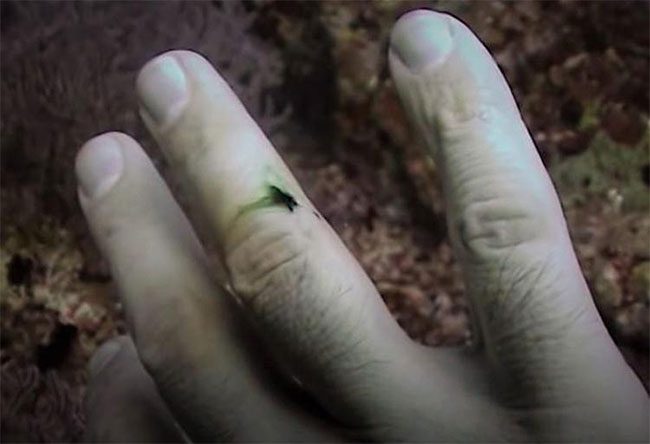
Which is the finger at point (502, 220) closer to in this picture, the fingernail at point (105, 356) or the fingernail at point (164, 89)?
the fingernail at point (164, 89)

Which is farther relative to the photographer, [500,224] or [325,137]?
[325,137]

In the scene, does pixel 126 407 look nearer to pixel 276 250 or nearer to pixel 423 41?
pixel 276 250

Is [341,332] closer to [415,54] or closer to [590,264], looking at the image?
[415,54]

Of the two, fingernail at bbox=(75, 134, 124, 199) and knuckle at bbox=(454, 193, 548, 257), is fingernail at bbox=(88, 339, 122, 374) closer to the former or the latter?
fingernail at bbox=(75, 134, 124, 199)

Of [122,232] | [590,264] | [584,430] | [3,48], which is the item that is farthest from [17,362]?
[584,430]

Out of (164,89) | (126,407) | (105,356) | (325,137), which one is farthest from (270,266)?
(325,137)

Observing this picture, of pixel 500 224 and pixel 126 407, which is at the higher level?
pixel 500 224

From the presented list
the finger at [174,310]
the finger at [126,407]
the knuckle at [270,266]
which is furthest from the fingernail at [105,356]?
the knuckle at [270,266]
